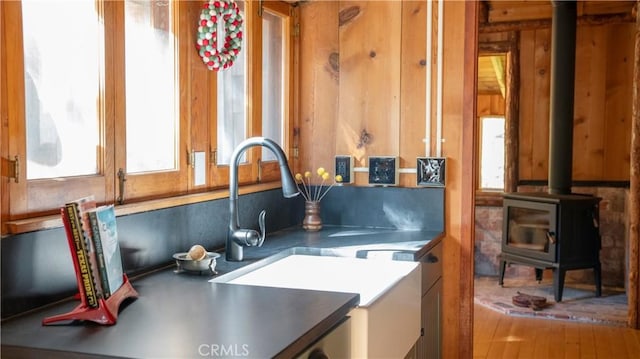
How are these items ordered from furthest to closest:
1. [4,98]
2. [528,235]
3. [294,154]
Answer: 1. [528,235]
2. [294,154]
3. [4,98]

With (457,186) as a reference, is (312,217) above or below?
below

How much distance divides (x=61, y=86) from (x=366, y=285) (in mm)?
1066

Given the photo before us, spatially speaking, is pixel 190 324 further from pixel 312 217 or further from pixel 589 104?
pixel 589 104

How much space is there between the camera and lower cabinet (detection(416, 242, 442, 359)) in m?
2.65

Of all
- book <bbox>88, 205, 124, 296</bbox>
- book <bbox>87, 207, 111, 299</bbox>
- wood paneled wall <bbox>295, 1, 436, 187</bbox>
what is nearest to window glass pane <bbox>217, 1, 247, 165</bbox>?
wood paneled wall <bbox>295, 1, 436, 187</bbox>

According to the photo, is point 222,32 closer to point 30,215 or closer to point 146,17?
point 146,17

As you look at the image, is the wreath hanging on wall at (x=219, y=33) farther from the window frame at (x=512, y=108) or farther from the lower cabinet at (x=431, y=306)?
the window frame at (x=512, y=108)

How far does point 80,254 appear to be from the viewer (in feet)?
5.00

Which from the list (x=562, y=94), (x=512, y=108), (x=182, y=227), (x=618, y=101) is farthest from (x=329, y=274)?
(x=618, y=101)

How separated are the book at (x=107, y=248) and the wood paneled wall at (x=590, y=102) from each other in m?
5.10

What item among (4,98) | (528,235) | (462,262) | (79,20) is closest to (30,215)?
(4,98)

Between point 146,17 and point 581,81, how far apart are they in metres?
4.84

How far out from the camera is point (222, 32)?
2.52m

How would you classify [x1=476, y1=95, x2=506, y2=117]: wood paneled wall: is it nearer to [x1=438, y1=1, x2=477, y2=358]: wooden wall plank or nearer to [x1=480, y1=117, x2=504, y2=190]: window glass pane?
[x1=480, y1=117, x2=504, y2=190]: window glass pane
